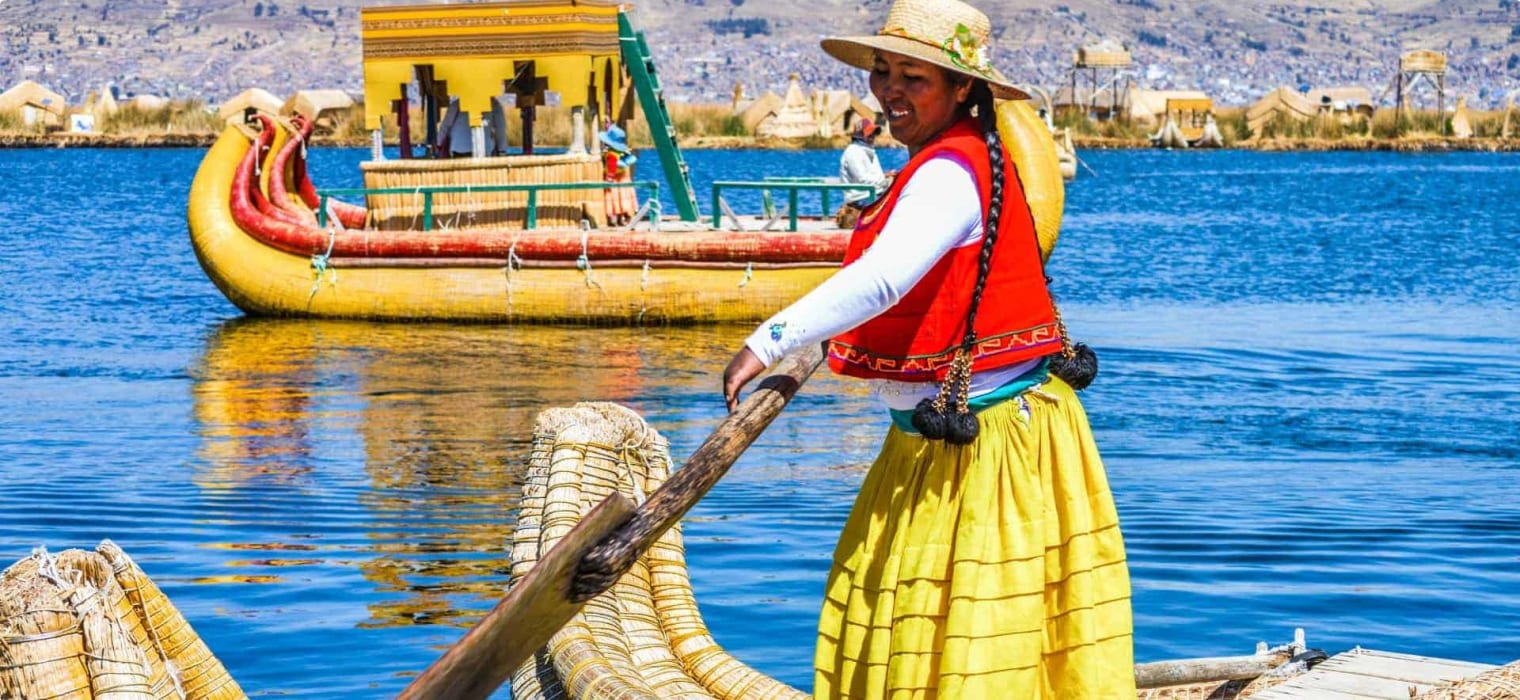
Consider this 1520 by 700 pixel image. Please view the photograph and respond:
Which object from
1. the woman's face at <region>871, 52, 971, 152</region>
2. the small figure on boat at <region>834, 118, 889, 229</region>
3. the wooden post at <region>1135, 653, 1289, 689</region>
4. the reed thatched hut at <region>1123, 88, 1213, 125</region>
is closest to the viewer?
the woman's face at <region>871, 52, 971, 152</region>

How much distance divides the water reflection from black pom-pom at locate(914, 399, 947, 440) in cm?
399

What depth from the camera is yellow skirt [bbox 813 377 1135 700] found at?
3500mm

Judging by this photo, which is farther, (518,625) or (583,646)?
(583,646)

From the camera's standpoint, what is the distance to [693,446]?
1134 cm

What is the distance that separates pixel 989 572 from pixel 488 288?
1323cm

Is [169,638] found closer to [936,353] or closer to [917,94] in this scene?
[936,353]

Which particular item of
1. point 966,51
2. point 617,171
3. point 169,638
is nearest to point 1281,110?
point 617,171

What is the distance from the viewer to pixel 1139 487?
10180mm

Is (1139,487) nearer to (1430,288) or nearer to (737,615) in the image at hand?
(737,615)

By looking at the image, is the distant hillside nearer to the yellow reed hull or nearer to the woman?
the yellow reed hull

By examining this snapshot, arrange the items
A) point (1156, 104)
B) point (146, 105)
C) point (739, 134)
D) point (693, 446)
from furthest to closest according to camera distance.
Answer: point (1156, 104) < point (146, 105) < point (739, 134) < point (693, 446)

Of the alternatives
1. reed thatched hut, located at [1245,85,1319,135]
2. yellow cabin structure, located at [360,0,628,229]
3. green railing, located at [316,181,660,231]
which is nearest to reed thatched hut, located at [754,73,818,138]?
reed thatched hut, located at [1245,85,1319,135]

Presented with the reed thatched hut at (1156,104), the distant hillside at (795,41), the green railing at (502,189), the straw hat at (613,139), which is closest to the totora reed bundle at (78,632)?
the green railing at (502,189)

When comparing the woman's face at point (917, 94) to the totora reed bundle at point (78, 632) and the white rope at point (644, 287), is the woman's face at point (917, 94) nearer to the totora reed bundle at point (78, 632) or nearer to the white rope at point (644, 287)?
the totora reed bundle at point (78, 632)
